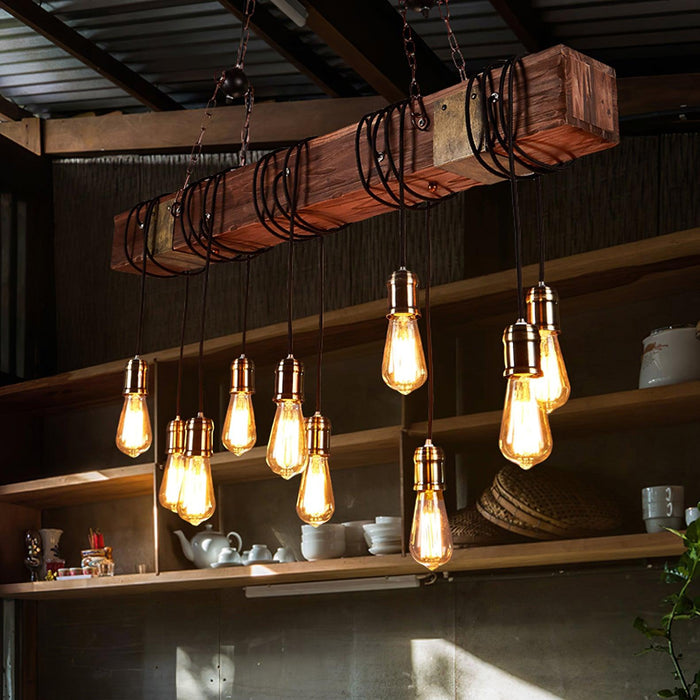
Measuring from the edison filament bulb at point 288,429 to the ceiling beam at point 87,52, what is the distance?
84.4 inches

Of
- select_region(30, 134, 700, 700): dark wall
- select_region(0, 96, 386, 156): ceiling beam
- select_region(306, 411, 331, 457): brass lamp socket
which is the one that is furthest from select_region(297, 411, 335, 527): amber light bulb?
select_region(0, 96, 386, 156): ceiling beam

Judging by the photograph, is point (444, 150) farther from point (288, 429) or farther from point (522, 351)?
point (288, 429)

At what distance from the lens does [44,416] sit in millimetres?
4500

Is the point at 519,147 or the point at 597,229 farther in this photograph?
the point at 597,229

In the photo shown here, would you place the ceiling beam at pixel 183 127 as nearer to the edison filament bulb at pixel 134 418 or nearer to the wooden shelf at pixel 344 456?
the wooden shelf at pixel 344 456

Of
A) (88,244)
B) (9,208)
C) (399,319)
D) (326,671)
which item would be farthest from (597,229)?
(9,208)

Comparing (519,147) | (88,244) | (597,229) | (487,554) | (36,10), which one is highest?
(36,10)

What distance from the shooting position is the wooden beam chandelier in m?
1.42

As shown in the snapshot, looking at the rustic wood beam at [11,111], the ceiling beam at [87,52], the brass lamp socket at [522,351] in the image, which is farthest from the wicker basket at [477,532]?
the rustic wood beam at [11,111]

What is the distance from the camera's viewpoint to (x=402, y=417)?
3133 mm

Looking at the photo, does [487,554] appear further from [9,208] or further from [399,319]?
[9,208]

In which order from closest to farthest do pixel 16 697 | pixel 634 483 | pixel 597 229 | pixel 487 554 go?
pixel 487 554 < pixel 634 483 < pixel 597 229 < pixel 16 697

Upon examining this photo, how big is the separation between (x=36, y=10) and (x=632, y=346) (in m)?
2.16

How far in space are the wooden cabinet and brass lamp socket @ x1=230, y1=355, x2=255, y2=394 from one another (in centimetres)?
112
